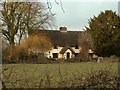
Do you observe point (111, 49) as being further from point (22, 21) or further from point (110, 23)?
point (22, 21)

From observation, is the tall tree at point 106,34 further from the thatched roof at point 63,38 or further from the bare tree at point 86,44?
the thatched roof at point 63,38

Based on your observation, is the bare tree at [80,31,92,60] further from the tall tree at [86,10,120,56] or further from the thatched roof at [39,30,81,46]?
the thatched roof at [39,30,81,46]

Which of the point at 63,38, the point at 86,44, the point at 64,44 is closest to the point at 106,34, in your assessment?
the point at 86,44

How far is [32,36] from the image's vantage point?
4628 centimetres

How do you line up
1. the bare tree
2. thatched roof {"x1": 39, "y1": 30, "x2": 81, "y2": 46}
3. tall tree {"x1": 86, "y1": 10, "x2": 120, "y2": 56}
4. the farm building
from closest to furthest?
tall tree {"x1": 86, "y1": 10, "x2": 120, "y2": 56} < the bare tree < the farm building < thatched roof {"x1": 39, "y1": 30, "x2": 81, "y2": 46}

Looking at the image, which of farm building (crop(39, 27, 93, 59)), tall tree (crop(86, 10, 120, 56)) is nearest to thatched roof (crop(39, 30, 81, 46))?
farm building (crop(39, 27, 93, 59))

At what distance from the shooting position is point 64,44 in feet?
226

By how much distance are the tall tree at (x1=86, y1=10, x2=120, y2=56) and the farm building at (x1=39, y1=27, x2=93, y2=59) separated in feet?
55.8

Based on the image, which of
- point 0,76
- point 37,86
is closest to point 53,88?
point 37,86

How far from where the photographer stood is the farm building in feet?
220

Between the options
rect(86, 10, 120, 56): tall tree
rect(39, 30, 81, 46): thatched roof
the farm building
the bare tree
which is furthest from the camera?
rect(39, 30, 81, 46): thatched roof

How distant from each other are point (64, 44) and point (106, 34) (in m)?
22.4

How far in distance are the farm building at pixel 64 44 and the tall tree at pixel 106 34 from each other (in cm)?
1700

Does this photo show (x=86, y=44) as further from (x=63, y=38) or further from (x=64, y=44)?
(x=63, y=38)
